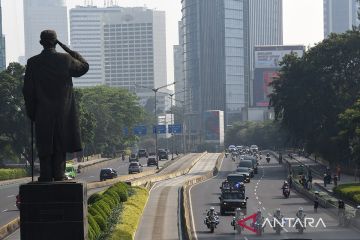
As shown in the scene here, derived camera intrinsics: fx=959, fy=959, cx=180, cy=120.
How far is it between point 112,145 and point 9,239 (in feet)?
409

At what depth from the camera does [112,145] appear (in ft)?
548

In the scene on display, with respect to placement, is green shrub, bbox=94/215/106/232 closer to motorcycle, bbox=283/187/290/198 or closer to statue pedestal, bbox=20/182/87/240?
statue pedestal, bbox=20/182/87/240

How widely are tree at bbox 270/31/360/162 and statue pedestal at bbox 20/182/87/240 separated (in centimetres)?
8289

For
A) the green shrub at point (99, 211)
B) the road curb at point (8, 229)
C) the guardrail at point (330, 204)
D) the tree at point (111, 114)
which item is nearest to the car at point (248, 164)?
the guardrail at point (330, 204)

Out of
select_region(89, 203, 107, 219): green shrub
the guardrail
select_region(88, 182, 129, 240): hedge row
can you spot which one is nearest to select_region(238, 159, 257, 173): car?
the guardrail

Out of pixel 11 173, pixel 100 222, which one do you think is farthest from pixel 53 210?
pixel 11 173

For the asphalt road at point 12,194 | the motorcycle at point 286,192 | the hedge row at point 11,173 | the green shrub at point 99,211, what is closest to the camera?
the green shrub at point 99,211

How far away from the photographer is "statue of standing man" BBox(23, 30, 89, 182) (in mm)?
20250

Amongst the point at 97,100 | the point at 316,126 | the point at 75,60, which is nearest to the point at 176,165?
the point at 316,126

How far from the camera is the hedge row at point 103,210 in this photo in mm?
32094

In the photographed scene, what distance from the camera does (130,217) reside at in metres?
43.2

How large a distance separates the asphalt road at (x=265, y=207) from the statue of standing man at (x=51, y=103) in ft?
69.3

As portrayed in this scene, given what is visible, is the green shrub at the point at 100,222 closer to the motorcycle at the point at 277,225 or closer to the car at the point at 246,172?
the motorcycle at the point at 277,225

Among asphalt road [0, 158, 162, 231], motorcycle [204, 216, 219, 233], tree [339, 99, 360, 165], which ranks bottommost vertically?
asphalt road [0, 158, 162, 231]
